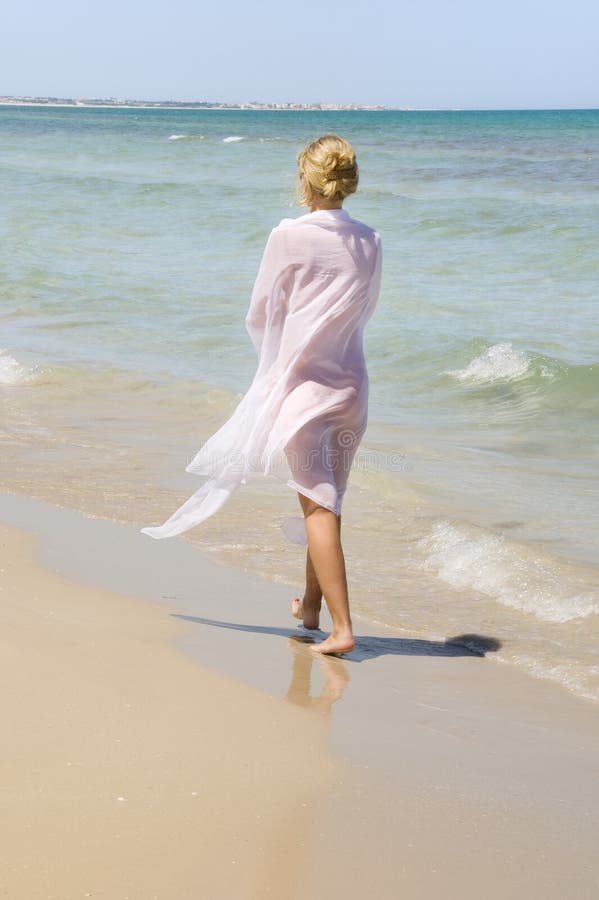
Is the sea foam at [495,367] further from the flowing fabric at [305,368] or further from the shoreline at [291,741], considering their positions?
the flowing fabric at [305,368]

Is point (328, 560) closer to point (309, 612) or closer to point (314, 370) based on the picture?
point (309, 612)

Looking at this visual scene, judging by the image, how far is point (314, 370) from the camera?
12.4 feet

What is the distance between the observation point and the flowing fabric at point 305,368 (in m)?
3.69

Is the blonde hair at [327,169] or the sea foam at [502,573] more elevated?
the blonde hair at [327,169]

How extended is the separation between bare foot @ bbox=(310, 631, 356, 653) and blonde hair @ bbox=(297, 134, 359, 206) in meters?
1.36

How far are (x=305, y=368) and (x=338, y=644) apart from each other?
34.6 inches

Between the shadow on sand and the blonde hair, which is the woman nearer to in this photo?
the blonde hair

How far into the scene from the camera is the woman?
3.67 meters

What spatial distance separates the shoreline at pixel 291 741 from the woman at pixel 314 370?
339mm

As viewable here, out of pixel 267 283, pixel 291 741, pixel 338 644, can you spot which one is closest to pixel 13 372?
pixel 267 283

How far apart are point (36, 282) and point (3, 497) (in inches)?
351

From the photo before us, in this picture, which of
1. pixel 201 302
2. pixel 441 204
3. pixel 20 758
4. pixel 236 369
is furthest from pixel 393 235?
pixel 20 758

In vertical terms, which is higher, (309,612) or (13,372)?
(309,612)

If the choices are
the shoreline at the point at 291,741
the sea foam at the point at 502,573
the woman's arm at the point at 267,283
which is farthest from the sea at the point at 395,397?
the woman's arm at the point at 267,283
